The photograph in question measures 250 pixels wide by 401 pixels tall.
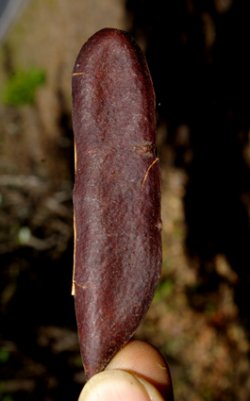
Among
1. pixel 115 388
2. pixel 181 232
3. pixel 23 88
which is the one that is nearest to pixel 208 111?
pixel 181 232

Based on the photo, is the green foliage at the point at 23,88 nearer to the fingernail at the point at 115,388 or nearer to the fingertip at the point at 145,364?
the fingertip at the point at 145,364

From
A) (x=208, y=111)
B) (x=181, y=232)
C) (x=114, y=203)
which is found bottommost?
(x=181, y=232)

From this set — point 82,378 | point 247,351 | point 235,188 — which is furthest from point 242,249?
point 82,378

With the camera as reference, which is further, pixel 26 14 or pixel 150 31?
pixel 26 14

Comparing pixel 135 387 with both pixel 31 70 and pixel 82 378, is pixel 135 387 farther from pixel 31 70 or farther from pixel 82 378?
pixel 31 70

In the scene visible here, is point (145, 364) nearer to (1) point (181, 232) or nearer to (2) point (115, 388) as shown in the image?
(2) point (115, 388)

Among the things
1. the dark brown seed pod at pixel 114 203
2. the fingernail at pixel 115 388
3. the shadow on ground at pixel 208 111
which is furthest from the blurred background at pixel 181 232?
the fingernail at pixel 115 388

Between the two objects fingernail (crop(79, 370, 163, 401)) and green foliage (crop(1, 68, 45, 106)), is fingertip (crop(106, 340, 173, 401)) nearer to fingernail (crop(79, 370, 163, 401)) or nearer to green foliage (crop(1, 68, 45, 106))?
fingernail (crop(79, 370, 163, 401))
